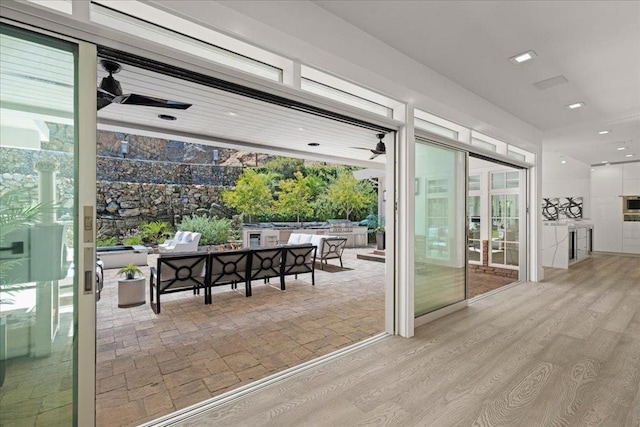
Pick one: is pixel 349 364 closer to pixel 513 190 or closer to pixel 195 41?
pixel 195 41

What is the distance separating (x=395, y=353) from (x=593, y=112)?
511cm

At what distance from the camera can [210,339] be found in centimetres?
327

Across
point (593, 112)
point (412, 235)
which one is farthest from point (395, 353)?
point (593, 112)

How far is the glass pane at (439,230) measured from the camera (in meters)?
3.77

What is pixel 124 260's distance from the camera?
7508 mm

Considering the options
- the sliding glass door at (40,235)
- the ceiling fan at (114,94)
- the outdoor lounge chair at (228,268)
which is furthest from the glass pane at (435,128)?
the sliding glass door at (40,235)

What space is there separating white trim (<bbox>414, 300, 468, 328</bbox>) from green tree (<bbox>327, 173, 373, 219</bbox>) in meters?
9.58

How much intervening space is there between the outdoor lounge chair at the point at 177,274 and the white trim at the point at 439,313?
2799mm

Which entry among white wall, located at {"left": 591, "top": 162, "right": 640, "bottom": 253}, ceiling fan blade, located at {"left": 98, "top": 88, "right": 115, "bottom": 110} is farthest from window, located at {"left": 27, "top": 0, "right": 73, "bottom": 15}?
white wall, located at {"left": 591, "top": 162, "right": 640, "bottom": 253}

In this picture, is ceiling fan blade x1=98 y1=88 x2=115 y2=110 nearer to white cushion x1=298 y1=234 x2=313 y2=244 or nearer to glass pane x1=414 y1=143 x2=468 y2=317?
glass pane x1=414 y1=143 x2=468 y2=317

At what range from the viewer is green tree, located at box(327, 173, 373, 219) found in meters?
13.7

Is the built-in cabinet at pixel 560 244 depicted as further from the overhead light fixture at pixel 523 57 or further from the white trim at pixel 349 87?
the white trim at pixel 349 87

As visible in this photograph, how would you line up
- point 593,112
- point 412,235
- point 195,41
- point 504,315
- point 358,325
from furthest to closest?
point 593,112
point 504,315
point 358,325
point 412,235
point 195,41

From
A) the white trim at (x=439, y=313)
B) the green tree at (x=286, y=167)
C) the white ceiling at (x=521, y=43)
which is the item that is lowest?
the white trim at (x=439, y=313)
